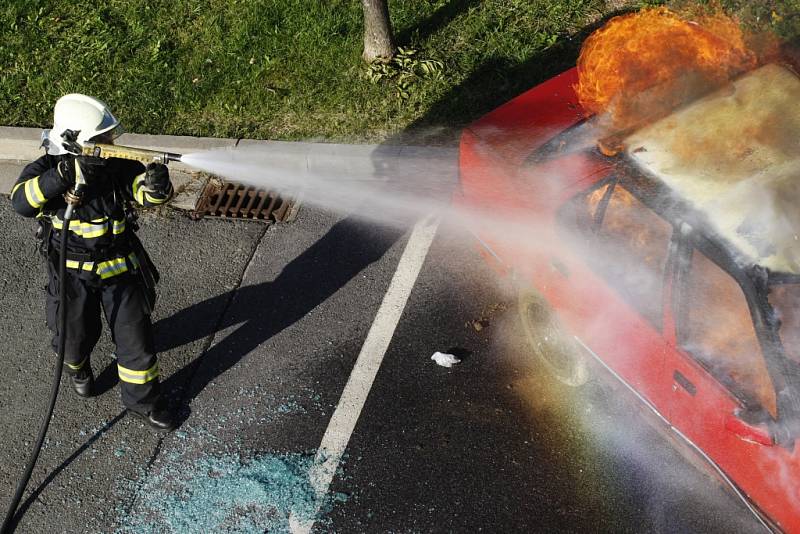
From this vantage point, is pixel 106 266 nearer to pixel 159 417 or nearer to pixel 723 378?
pixel 159 417

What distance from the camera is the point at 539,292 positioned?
4.85 meters

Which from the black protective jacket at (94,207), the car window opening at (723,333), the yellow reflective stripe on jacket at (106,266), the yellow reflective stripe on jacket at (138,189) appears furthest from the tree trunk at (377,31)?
the car window opening at (723,333)

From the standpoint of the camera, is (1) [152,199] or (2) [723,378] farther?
(1) [152,199]

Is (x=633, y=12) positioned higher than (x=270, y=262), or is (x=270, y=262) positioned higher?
(x=633, y=12)

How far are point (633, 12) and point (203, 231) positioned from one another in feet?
15.1

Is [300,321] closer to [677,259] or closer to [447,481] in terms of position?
[447,481]

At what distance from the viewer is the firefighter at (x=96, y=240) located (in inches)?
167

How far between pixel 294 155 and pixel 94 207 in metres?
2.55

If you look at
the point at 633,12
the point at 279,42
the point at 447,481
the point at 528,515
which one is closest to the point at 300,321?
the point at 447,481

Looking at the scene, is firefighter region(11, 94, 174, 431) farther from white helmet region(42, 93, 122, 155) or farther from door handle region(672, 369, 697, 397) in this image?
door handle region(672, 369, 697, 397)

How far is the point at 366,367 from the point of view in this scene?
527 cm

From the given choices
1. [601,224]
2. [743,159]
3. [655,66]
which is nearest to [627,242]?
[601,224]

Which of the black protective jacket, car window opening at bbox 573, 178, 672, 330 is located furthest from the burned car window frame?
the black protective jacket

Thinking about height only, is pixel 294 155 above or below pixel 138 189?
below
